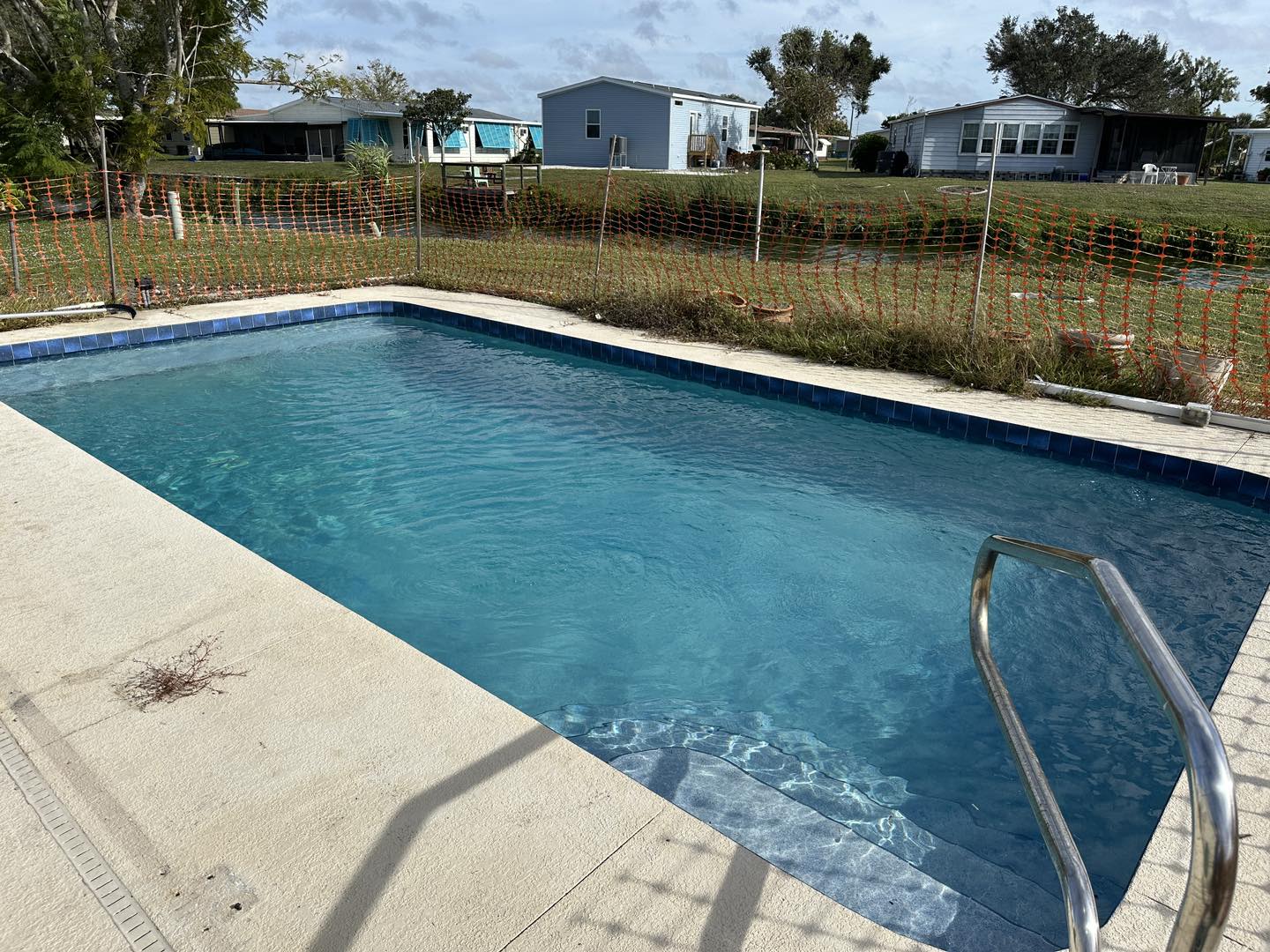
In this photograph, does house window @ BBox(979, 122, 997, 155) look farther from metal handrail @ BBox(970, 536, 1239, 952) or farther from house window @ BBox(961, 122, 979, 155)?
metal handrail @ BBox(970, 536, 1239, 952)

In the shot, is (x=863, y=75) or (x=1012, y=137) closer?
(x=1012, y=137)

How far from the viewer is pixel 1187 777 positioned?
1321mm

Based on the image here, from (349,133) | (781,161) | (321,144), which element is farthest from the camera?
(321,144)

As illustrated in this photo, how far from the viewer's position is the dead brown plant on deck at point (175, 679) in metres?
2.92

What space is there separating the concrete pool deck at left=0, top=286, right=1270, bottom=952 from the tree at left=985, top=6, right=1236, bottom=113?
58.7 meters

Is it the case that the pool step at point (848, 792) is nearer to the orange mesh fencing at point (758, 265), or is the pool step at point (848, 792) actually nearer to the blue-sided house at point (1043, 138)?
the orange mesh fencing at point (758, 265)

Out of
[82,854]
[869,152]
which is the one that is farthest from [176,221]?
[869,152]

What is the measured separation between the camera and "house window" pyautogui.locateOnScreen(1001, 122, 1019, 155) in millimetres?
30984

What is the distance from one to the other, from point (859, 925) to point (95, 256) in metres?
14.9

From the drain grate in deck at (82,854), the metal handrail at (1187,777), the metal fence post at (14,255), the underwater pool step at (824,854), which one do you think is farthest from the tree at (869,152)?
the drain grate in deck at (82,854)

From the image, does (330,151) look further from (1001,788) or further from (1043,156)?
(1001,788)

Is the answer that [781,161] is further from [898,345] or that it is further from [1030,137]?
[898,345]

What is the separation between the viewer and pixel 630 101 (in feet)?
113

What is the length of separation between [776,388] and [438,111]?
121 ft
